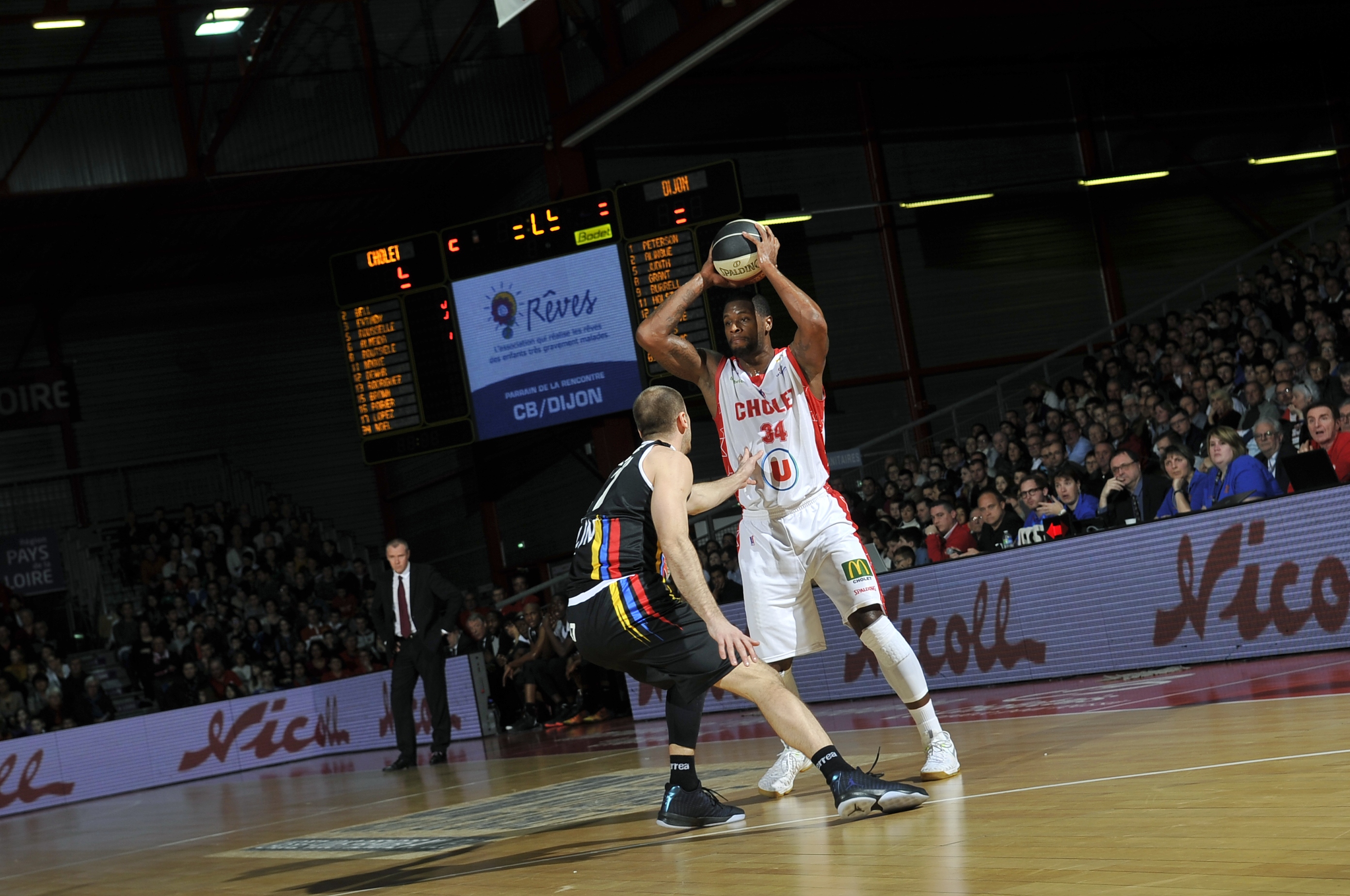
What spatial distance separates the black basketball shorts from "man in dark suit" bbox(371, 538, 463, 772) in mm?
7264

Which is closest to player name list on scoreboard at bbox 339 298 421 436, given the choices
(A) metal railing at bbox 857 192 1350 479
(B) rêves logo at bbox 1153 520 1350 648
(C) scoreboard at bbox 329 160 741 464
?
(C) scoreboard at bbox 329 160 741 464

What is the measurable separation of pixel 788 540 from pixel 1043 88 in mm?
19215

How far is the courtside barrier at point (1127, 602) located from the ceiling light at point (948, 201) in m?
11.8

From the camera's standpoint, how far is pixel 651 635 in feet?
19.1

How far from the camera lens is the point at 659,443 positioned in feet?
19.5

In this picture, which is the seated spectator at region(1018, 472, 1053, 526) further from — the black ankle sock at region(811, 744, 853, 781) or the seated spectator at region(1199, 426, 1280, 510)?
the black ankle sock at region(811, 744, 853, 781)

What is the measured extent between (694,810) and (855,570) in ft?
4.15

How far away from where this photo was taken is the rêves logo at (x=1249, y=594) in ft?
27.3

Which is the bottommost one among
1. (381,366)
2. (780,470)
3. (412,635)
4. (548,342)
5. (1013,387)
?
(412,635)

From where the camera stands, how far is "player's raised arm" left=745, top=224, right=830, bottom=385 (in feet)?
20.0

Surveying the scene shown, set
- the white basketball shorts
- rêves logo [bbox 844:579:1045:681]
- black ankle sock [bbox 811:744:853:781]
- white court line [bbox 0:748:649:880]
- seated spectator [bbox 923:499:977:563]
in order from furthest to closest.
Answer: seated spectator [bbox 923:499:977:563] → rêves logo [bbox 844:579:1045:681] → white court line [bbox 0:748:649:880] → the white basketball shorts → black ankle sock [bbox 811:744:853:781]

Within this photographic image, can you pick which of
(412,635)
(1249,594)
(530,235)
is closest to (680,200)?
(530,235)

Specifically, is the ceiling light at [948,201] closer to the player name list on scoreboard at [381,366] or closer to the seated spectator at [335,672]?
the player name list on scoreboard at [381,366]

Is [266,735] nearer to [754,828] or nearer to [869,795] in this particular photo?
[754,828]
